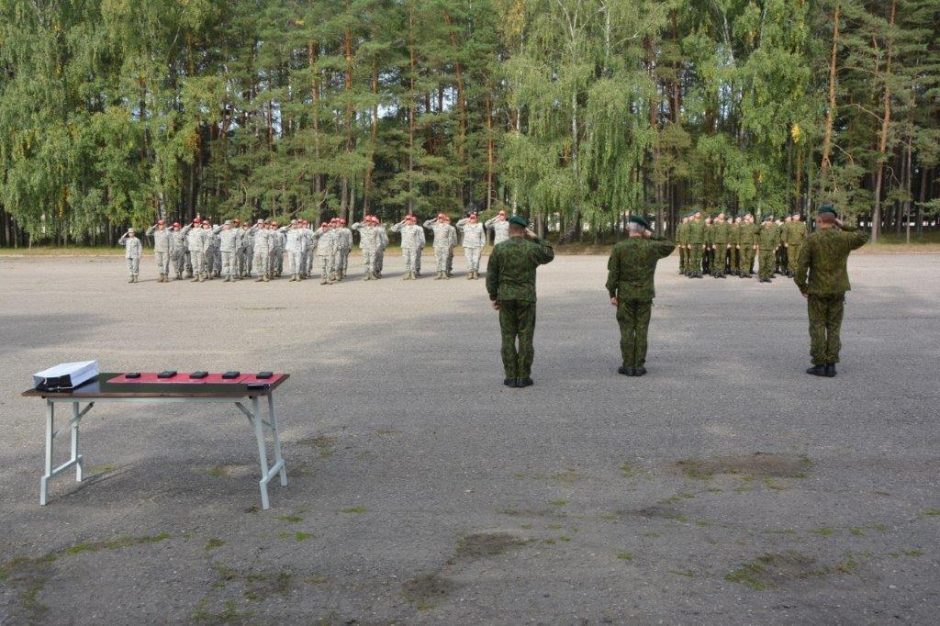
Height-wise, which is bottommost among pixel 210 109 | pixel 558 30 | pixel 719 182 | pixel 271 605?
pixel 271 605

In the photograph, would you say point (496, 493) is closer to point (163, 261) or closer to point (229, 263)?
point (229, 263)

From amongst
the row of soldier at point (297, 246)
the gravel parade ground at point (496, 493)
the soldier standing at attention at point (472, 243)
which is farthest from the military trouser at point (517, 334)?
the soldier standing at attention at point (472, 243)

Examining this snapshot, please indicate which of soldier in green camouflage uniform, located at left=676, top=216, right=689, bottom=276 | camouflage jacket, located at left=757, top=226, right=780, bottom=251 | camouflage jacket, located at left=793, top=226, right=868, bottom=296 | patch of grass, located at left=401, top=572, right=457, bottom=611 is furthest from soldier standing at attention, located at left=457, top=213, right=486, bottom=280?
patch of grass, located at left=401, top=572, right=457, bottom=611

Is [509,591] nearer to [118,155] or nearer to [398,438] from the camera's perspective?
[398,438]

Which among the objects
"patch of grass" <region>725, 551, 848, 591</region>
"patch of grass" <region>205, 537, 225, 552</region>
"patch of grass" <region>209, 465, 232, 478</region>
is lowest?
"patch of grass" <region>205, 537, 225, 552</region>

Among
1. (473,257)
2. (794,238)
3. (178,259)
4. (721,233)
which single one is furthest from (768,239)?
(178,259)

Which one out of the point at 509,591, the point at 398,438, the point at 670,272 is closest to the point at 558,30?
the point at 670,272

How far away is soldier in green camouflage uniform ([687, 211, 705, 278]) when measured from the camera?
78.3ft

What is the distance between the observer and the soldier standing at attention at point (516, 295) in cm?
906

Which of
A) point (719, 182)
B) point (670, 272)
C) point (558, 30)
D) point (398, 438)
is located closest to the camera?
point (398, 438)

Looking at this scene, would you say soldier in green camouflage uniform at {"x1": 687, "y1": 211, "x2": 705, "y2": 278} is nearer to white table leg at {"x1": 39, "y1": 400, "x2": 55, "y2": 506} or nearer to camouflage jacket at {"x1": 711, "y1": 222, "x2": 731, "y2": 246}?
camouflage jacket at {"x1": 711, "y1": 222, "x2": 731, "y2": 246}

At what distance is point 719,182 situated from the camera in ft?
145

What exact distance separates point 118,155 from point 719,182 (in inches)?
1286

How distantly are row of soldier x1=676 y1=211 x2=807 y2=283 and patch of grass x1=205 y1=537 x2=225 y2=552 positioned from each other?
19.9 metres
